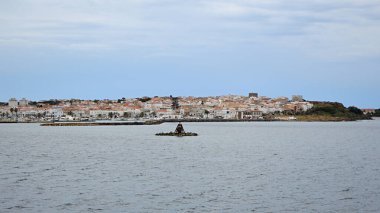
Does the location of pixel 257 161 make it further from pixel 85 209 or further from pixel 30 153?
pixel 85 209

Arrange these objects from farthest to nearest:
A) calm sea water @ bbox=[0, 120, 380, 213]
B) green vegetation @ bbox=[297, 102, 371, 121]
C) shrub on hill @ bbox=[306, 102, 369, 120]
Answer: shrub on hill @ bbox=[306, 102, 369, 120] < green vegetation @ bbox=[297, 102, 371, 121] < calm sea water @ bbox=[0, 120, 380, 213]

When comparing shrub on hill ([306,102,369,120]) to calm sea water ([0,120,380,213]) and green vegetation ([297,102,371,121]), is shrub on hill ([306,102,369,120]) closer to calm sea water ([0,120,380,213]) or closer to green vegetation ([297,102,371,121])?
green vegetation ([297,102,371,121])

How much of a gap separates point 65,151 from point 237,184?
24070 millimetres

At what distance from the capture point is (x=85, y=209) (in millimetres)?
20359

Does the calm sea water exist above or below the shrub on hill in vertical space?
below

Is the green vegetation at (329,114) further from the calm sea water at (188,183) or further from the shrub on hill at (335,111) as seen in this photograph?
the calm sea water at (188,183)

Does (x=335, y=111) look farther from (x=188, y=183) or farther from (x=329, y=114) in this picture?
(x=188, y=183)

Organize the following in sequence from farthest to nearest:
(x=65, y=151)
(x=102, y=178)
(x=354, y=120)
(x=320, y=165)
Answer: (x=354, y=120)
(x=65, y=151)
(x=320, y=165)
(x=102, y=178)

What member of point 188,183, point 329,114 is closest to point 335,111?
point 329,114

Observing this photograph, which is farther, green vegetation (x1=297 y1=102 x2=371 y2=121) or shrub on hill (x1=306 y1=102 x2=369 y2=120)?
shrub on hill (x1=306 y1=102 x2=369 y2=120)

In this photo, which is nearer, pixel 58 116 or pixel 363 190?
pixel 363 190

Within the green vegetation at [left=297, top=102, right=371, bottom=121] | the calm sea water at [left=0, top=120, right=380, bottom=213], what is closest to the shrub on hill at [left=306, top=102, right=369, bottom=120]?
the green vegetation at [left=297, top=102, right=371, bottom=121]

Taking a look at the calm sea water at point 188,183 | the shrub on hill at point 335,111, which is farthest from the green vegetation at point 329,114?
the calm sea water at point 188,183

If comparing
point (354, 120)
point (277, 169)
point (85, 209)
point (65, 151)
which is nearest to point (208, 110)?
point (354, 120)
